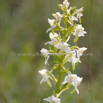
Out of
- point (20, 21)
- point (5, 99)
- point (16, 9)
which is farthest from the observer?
point (16, 9)

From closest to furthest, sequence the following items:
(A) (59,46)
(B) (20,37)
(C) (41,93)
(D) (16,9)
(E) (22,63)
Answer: (A) (59,46) < (C) (41,93) < (E) (22,63) < (B) (20,37) < (D) (16,9)

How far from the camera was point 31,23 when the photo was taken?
4875mm

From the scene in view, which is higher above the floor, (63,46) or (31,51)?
(31,51)

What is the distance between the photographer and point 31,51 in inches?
143

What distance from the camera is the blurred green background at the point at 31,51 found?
2.77m

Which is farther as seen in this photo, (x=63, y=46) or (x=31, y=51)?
(x=31, y=51)

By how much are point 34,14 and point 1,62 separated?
214cm

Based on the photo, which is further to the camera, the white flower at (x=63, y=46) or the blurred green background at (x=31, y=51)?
the blurred green background at (x=31, y=51)

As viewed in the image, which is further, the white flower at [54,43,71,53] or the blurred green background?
the blurred green background

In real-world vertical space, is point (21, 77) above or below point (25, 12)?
below

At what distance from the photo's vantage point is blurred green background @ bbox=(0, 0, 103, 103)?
277 centimetres

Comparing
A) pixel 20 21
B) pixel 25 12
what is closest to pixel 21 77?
pixel 20 21

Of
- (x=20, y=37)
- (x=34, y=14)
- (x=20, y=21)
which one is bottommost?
(x=20, y=37)

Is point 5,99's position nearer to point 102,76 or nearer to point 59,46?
point 59,46
